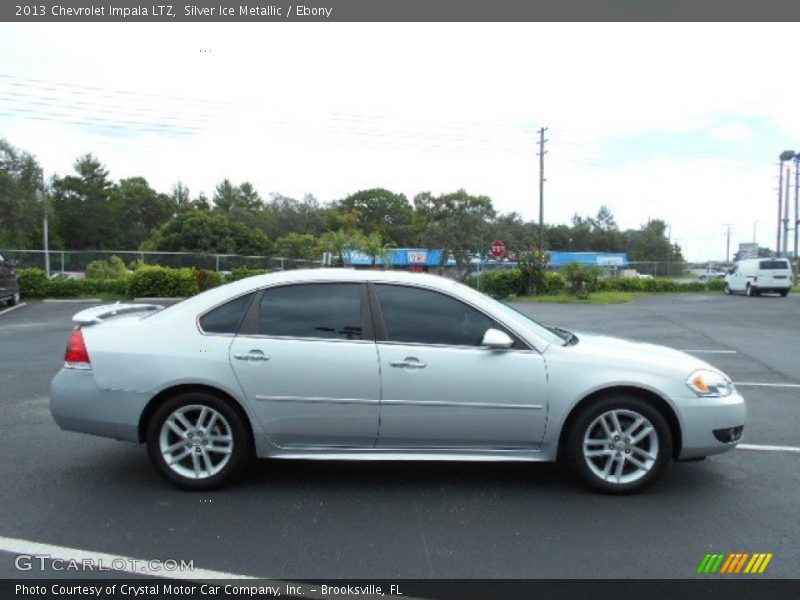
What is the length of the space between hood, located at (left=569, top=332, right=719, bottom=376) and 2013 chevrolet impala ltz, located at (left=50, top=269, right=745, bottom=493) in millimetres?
24

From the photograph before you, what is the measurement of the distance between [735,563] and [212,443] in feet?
10.6

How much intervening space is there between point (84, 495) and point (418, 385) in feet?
7.83

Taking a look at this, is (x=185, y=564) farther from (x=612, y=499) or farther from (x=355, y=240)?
(x=355, y=240)

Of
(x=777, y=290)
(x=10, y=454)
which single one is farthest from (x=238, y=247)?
(x=10, y=454)

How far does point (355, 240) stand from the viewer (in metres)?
34.3

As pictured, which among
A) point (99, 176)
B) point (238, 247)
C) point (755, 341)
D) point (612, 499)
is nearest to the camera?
point (612, 499)

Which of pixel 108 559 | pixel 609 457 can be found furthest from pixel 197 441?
pixel 609 457

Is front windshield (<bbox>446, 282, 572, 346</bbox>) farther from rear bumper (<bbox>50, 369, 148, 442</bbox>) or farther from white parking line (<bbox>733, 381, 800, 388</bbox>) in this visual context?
white parking line (<bbox>733, 381, 800, 388</bbox>)

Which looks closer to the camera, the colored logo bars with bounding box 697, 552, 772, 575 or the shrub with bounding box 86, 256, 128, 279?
the colored logo bars with bounding box 697, 552, 772, 575

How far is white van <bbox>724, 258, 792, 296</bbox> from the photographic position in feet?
101

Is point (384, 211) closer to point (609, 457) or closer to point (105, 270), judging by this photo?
point (105, 270)

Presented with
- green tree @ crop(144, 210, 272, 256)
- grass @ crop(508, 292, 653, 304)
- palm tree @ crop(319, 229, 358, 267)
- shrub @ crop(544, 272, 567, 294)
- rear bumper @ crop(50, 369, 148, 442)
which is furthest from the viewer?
green tree @ crop(144, 210, 272, 256)

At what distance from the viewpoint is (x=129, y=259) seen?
3045 cm

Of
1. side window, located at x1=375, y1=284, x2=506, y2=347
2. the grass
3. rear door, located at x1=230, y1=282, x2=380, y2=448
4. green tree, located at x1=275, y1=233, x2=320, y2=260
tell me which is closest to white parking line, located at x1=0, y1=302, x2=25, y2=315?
rear door, located at x1=230, y1=282, x2=380, y2=448
